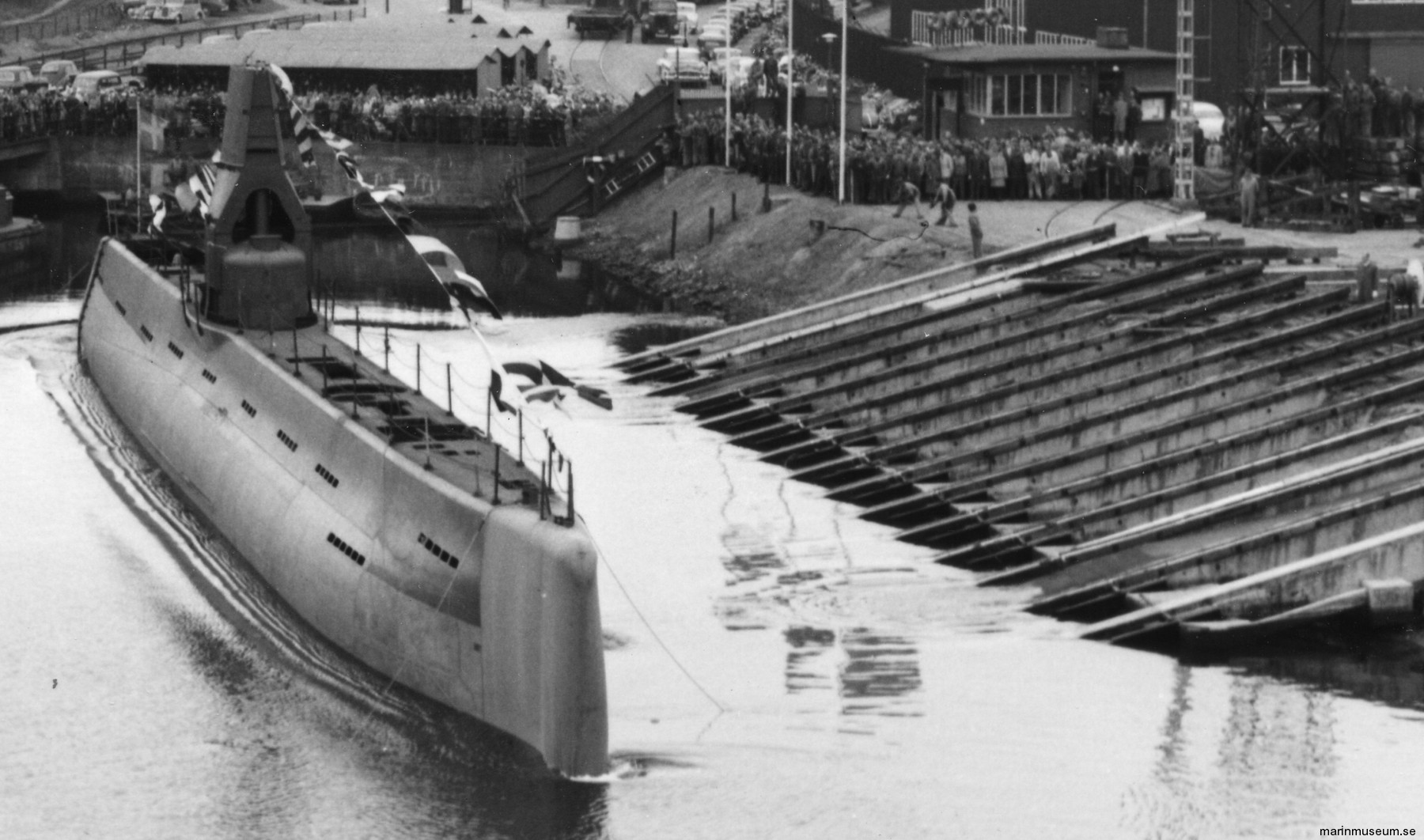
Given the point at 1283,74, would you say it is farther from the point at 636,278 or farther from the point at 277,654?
the point at 277,654

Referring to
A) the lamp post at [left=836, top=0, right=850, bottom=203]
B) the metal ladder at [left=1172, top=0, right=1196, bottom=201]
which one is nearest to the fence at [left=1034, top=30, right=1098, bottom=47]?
the lamp post at [left=836, top=0, right=850, bottom=203]

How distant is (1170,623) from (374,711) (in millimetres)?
11324

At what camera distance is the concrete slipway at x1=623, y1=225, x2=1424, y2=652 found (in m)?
34.6

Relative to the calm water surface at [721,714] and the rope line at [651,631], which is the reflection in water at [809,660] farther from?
the rope line at [651,631]

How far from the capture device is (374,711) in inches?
1257

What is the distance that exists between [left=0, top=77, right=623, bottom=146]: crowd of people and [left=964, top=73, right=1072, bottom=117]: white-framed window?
20180 mm

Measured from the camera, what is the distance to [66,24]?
11862cm

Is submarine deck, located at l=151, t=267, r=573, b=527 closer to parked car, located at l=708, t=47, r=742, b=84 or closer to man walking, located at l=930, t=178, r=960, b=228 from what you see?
man walking, located at l=930, t=178, r=960, b=228

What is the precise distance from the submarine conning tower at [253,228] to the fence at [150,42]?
61.0 metres

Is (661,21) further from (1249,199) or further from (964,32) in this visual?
(1249,199)

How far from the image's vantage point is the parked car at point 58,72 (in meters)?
99.6

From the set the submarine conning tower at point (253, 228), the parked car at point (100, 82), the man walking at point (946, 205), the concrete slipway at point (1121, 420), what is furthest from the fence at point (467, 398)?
the parked car at point (100, 82)

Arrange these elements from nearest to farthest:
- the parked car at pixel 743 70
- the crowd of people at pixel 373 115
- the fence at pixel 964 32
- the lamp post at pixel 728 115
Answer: the lamp post at pixel 728 115, the crowd of people at pixel 373 115, the fence at pixel 964 32, the parked car at pixel 743 70

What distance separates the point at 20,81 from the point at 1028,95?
4619cm
